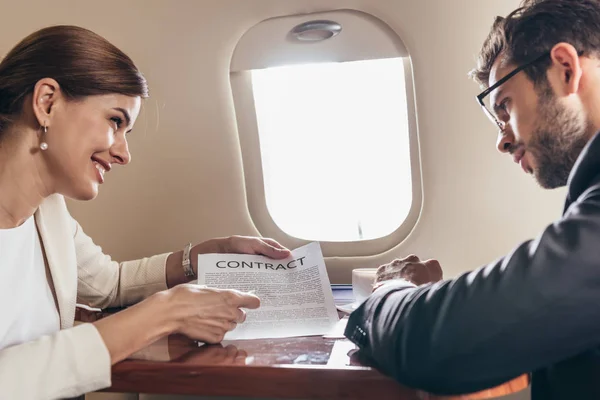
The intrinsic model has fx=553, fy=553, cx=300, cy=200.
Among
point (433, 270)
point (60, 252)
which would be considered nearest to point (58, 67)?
point (60, 252)

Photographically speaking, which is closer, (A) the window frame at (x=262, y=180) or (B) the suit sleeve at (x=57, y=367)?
(B) the suit sleeve at (x=57, y=367)

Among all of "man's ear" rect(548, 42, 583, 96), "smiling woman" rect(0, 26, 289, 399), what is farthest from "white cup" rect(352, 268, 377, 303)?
"man's ear" rect(548, 42, 583, 96)

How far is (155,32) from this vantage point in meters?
1.45

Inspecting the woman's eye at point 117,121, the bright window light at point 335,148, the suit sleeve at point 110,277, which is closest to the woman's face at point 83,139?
the woman's eye at point 117,121

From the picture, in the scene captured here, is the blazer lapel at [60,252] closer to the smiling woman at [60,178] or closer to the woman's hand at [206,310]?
the smiling woman at [60,178]

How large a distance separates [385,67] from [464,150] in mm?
296

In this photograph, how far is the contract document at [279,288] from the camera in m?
0.94

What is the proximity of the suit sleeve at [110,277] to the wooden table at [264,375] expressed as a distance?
413 mm

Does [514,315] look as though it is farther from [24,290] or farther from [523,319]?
[24,290]

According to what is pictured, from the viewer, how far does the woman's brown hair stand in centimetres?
96

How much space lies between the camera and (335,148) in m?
1.54

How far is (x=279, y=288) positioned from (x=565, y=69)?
0.60 meters

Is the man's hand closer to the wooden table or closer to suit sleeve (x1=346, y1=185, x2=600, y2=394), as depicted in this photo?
the wooden table

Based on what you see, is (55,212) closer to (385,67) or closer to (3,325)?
(3,325)
